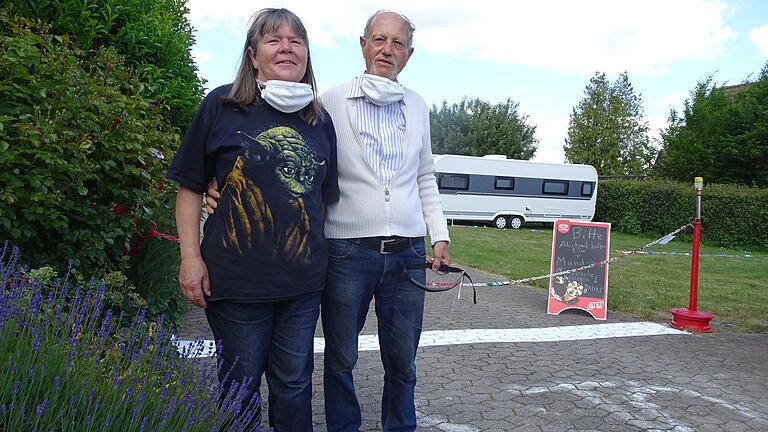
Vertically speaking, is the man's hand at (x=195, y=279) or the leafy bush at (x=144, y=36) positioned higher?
the leafy bush at (x=144, y=36)

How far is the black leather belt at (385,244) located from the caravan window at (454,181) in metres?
20.7

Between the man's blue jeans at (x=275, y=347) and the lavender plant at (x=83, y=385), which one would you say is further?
the man's blue jeans at (x=275, y=347)

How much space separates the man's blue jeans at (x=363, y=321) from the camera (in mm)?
2578

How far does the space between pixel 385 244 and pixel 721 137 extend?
2809 centimetres

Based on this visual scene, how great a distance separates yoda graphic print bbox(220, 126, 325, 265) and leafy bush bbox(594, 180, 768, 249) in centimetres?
2255

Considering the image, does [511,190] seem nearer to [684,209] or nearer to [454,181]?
[454,181]

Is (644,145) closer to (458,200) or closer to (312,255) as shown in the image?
(458,200)

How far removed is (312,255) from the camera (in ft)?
7.56

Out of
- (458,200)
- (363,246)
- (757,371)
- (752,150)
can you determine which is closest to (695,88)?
(752,150)

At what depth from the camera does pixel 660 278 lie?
34.9ft

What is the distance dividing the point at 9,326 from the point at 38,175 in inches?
44.2

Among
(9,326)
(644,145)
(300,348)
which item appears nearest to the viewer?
(9,326)

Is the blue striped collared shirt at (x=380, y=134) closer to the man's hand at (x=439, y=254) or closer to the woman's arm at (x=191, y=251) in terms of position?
the man's hand at (x=439, y=254)

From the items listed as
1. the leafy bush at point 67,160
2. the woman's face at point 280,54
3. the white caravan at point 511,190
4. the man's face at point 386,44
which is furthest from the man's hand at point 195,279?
the white caravan at point 511,190
